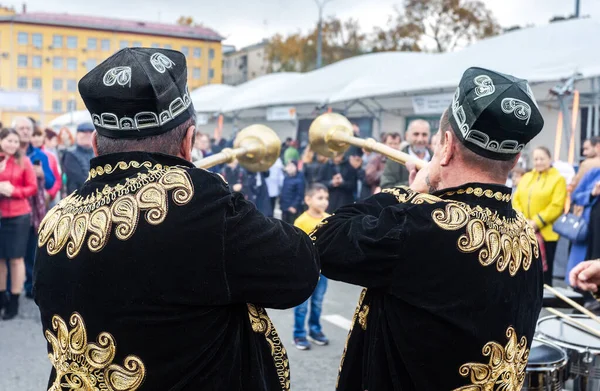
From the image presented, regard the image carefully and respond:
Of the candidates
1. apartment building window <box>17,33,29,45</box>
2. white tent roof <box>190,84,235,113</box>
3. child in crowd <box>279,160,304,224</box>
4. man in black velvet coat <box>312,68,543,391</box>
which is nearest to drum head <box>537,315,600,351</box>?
man in black velvet coat <box>312,68,543,391</box>

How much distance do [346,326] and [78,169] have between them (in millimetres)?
3683

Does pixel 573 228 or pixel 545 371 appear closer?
pixel 545 371

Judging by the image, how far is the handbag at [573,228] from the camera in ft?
21.4

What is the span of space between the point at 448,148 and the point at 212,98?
22251 mm

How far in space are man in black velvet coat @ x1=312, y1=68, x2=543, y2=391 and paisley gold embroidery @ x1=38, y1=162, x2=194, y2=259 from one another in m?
0.54

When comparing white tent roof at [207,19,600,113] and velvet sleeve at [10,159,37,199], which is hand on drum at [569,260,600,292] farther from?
white tent roof at [207,19,600,113]

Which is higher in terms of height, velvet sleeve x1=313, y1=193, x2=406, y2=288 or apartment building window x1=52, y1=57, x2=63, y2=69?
apartment building window x1=52, y1=57, x2=63, y2=69

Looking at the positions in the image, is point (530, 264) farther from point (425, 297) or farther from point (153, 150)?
point (153, 150)

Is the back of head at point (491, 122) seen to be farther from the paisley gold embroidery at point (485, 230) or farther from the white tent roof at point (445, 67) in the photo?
the white tent roof at point (445, 67)

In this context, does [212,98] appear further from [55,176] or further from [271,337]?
[271,337]

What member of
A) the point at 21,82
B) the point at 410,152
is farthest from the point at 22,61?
the point at 410,152

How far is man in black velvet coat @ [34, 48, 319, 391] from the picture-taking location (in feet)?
5.08

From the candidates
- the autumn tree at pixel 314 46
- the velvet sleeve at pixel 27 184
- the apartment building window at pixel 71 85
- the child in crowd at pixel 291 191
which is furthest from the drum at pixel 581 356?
the apartment building window at pixel 71 85

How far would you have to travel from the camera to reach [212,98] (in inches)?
926
